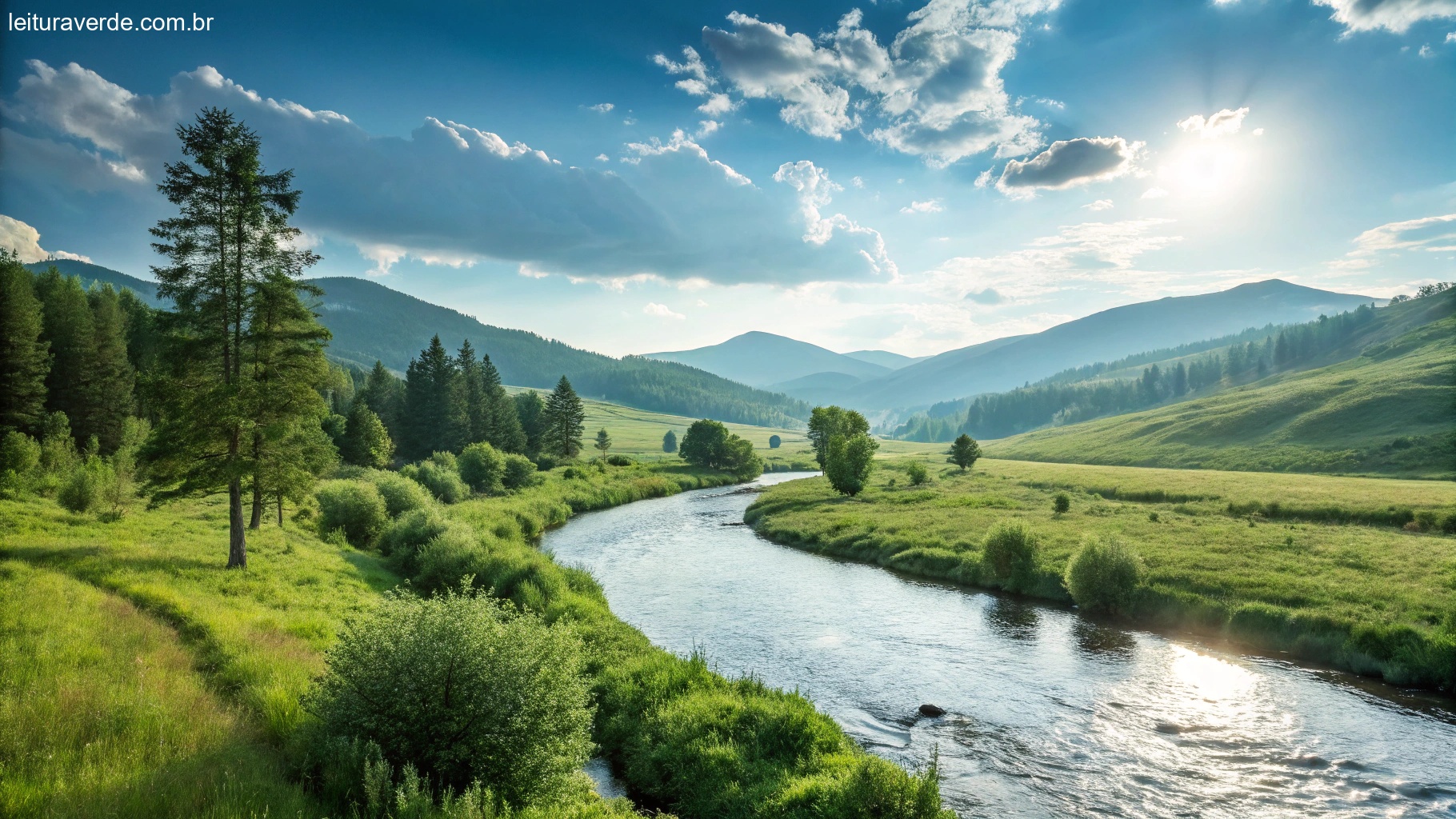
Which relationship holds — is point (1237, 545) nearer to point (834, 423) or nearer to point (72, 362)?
point (834, 423)

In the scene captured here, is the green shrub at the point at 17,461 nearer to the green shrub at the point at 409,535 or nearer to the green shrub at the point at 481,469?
the green shrub at the point at 409,535

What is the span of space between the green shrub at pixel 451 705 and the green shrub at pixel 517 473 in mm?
64014

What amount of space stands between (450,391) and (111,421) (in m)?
32.5

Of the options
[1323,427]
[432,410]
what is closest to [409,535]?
[432,410]

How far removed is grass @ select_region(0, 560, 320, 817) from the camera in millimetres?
8375

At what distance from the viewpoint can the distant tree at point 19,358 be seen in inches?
1764

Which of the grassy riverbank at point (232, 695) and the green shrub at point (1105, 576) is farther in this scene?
the green shrub at point (1105, 576)

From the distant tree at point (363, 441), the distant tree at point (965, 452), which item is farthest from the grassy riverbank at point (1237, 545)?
the distant tree at point (363, 441)

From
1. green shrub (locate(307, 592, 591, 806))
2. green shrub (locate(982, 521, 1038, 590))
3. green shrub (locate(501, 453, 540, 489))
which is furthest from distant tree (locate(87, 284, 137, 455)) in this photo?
green shrub (locate(982, 521, 1038, 590))

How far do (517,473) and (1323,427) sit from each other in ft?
381

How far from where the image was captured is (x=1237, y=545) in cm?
3488

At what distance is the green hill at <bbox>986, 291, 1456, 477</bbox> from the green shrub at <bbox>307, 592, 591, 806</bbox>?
9336 centimetres

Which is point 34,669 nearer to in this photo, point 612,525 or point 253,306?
point 253,306

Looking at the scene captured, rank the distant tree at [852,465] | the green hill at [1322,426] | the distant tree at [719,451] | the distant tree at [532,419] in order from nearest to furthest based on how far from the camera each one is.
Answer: the distant tree at [852,465], the green hill at [1322,426], the distant tree at [532,419], the distant tree at [719,451]
